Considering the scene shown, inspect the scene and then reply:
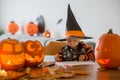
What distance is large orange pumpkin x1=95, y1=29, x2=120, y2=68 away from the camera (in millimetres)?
1128

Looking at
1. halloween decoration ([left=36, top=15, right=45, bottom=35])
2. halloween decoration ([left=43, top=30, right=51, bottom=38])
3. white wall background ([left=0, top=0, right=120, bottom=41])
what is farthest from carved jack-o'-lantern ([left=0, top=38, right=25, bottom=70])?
halloween decoration ([left=36, top=15, right=45, bottom=35])

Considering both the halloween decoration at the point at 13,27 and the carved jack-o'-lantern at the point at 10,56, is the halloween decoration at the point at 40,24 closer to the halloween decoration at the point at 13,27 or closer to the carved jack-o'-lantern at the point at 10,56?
the halloween decoration at the point at 13,27

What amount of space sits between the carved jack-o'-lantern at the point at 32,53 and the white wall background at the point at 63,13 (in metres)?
1.66

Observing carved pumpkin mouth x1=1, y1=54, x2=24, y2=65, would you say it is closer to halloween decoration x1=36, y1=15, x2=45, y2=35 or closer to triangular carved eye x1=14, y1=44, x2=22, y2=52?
triangular carved eye x1=14, y1=44, x2=22, y2=52

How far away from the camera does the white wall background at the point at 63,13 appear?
111 inches

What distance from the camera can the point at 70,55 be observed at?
1.73 m

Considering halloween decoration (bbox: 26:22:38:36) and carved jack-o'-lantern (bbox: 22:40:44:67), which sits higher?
halloween decoration (bbox: 26:22:38:36)

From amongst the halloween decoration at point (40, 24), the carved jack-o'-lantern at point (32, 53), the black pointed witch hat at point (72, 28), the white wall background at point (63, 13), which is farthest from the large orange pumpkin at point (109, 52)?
the halloween decoration at point (40, 24)

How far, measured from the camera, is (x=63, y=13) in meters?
3.58

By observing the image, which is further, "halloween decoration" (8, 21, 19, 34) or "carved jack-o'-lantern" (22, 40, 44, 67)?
"halloween decoration" (8, 21, 19, 34)

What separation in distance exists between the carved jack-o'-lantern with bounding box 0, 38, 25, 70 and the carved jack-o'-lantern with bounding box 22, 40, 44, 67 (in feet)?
0.26

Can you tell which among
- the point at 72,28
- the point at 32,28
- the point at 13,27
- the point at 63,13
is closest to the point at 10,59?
the point at 72,28

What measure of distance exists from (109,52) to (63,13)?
8.16ft

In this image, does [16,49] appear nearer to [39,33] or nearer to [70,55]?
[70,55]
